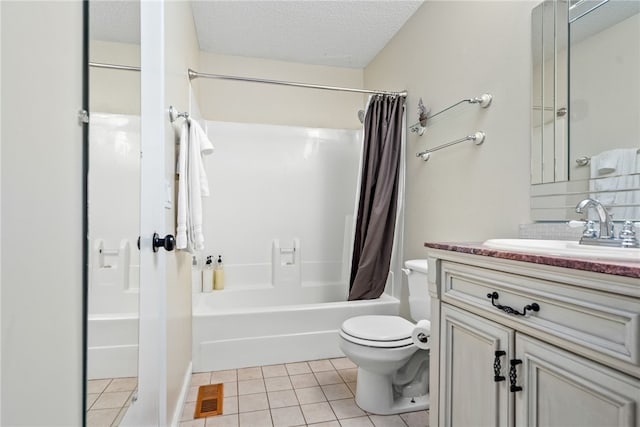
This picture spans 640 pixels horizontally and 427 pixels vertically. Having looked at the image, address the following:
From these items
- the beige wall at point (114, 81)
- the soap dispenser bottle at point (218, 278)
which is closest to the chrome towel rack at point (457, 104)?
the beige wall at point (114, 81)

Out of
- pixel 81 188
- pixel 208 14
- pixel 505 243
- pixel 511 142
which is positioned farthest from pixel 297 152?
pixel 81 188

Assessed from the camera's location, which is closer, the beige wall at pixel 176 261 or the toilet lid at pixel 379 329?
the beige wall at pixel 176 261

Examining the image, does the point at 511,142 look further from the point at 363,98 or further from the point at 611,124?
the point at 363,98

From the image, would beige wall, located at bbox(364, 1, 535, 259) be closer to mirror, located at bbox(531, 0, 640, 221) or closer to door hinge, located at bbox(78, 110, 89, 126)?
mirror, located at bbox(531, 0, 640, 221)

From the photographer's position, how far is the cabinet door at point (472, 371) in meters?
0.94

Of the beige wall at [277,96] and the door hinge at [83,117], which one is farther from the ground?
the beige wall at [277,96]

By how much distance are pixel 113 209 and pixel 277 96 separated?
263 centimetres

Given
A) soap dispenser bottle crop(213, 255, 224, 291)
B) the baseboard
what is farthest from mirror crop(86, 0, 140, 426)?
soap dispenser bottle crop(213, 255, 224, 291)

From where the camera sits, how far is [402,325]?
184 cm

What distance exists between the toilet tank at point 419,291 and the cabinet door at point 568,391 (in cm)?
87

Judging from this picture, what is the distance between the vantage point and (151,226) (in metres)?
1.16

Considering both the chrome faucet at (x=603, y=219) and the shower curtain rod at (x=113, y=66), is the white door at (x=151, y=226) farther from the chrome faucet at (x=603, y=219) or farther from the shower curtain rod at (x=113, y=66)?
the chrome faucet at (x=603, y=219)

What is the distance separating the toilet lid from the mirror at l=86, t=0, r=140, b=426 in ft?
3.54

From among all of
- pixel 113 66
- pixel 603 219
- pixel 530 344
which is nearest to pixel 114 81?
pixel 113 66
